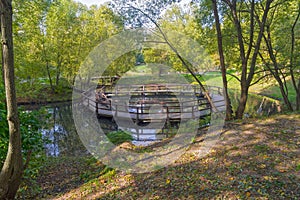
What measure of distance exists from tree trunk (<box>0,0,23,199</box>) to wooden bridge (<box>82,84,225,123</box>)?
686 centimetres

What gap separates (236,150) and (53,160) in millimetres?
4332

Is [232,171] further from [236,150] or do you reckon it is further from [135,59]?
[135,59]

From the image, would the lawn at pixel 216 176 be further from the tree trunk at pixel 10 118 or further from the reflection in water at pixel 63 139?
the reflection in water at pixel 63 139

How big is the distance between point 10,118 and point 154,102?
29.2 feet

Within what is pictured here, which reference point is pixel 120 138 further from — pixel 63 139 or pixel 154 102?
pixel 154 102

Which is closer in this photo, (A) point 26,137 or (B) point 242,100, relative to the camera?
(A) point 26,137

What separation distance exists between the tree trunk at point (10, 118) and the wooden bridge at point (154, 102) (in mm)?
6856

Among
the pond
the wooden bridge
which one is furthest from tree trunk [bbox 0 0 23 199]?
the wooden bridge

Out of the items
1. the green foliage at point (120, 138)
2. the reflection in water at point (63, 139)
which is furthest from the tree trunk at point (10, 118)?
Answer: the green foliage at point (120, 138)

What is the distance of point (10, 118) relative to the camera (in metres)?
2.52

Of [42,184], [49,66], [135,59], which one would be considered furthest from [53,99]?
[42,184]

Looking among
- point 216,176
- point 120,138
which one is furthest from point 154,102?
point 216,176

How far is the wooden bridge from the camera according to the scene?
9758 millimetres

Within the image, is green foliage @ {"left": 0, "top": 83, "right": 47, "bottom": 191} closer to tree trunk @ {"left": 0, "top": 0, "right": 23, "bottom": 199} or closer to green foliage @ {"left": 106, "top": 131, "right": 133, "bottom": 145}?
tree trunk @ {"left": 0, "top": 0, "right": 23, "bottom": 199}
